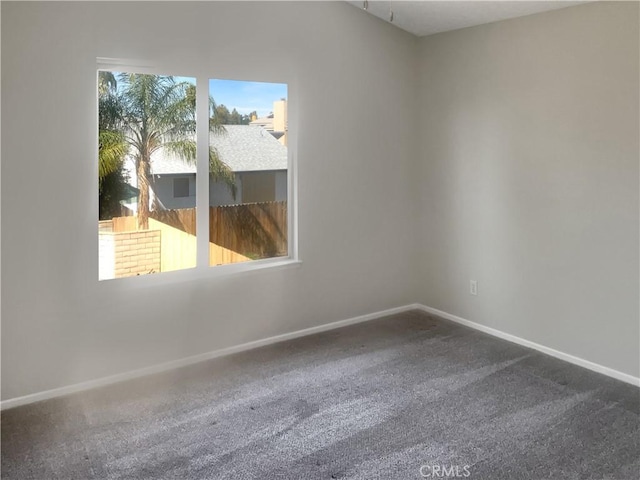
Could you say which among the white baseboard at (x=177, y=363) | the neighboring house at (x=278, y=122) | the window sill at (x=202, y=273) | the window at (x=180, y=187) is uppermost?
the neighboring house at (x=278, y=122)

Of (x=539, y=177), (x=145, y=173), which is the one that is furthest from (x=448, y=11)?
(x=145, y=173)

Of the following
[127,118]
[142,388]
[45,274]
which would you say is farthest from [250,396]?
[127,118]

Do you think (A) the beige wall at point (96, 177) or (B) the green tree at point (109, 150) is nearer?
(A) the beige wall at point (96, 177)

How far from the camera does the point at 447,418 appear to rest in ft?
9.64

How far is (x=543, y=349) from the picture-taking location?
3855mm

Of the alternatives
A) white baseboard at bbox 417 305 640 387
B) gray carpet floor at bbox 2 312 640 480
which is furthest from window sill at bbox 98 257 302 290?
white baseboard at bbox 417 305 640 387

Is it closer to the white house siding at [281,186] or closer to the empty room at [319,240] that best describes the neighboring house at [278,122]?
the empty room at [319,240]

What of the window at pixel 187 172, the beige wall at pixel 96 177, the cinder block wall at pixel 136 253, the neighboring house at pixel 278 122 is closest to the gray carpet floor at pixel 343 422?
the beige wall at pixel 96 177

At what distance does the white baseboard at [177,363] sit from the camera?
311 cm

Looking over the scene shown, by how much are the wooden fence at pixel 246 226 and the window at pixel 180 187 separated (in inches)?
3.9

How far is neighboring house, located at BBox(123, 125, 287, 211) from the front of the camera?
353 centimetres

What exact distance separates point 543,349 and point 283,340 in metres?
1.83

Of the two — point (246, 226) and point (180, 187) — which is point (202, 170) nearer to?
point (180, 187)

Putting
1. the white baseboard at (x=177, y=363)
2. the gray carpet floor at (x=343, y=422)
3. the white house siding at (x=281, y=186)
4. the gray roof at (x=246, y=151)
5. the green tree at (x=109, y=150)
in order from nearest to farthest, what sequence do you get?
1. the gray carpet floor at (x=343, y=422)
2. the white baseboard at (x=177, y=363)
3. the green tree at (x=109, y=150)
4. the gray roof at (x=246, y=151)
5. the white house siding at (x=281, y=186)
